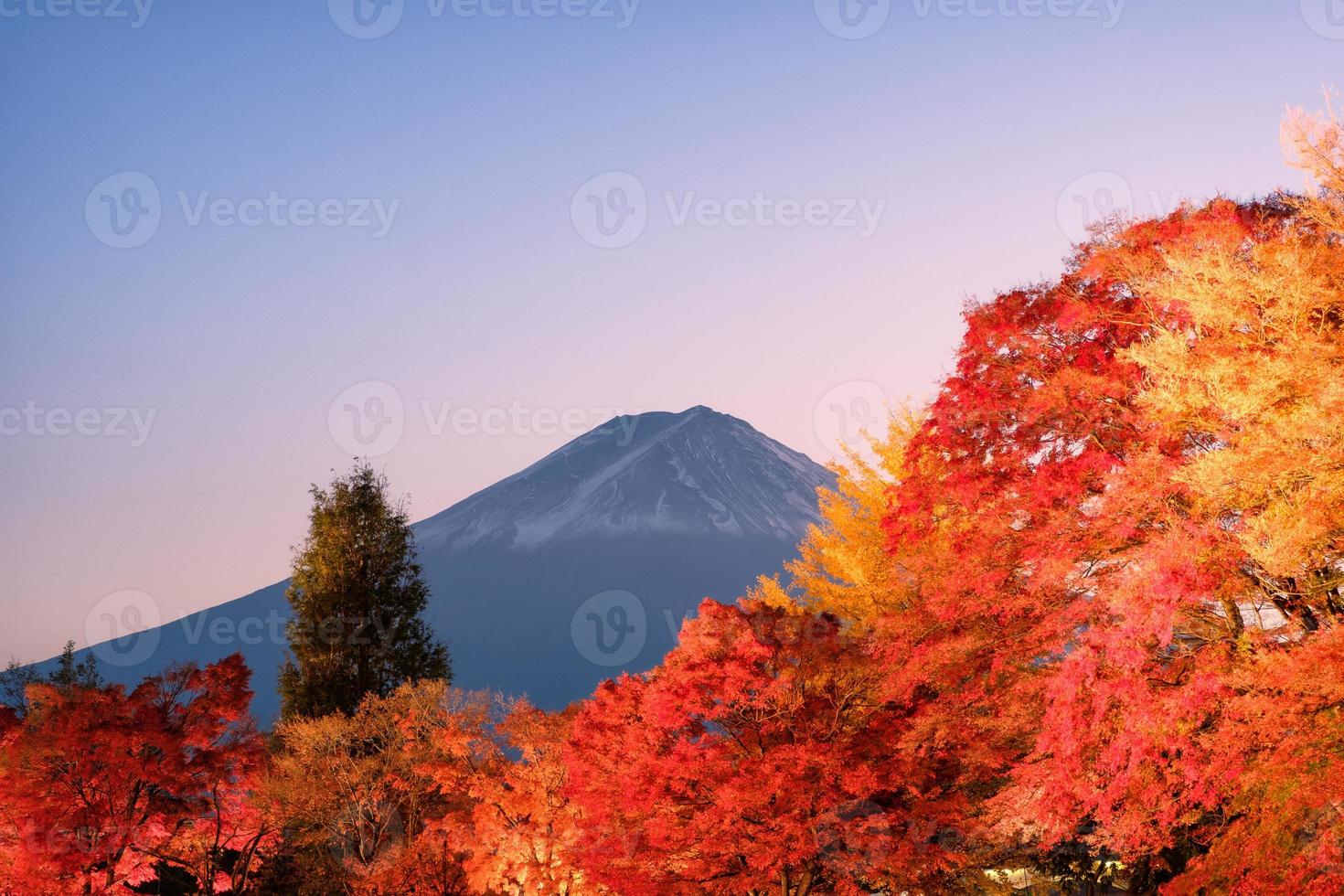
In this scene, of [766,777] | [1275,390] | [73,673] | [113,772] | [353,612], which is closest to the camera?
[1275,390]

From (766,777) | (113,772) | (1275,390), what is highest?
(113,772)

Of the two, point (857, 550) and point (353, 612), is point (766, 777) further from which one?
point (353, 612)

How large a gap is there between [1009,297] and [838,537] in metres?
9.76

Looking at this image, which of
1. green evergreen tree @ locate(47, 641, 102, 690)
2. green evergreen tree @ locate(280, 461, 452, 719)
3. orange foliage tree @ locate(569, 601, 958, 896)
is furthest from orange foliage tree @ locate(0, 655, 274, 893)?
green evergreen tree @ locate(47, 641, 102, 690)

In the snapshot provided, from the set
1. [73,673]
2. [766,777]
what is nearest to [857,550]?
[766,777]

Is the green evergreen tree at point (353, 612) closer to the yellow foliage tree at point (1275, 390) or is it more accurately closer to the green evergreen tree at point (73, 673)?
the green evergreen tree at point (73, 673)

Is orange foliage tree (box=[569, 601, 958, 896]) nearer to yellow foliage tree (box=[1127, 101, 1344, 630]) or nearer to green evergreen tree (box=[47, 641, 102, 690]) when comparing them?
yellow foliage tree (box=[1127, 101, 1344, 630])

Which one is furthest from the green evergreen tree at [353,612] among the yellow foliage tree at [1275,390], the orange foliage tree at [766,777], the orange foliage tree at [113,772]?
the yellow foliage tree at [1275,390]

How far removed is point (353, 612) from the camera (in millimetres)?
28906

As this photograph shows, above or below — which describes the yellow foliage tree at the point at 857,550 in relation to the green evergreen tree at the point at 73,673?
below

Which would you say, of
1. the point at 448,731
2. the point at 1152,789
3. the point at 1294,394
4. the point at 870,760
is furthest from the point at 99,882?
the point at 1294,394

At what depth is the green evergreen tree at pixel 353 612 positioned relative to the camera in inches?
1086

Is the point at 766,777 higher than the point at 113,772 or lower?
lower

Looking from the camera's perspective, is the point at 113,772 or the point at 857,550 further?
the point at 857,550
